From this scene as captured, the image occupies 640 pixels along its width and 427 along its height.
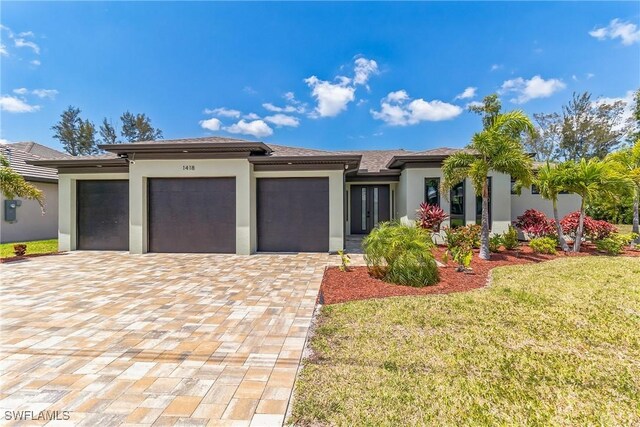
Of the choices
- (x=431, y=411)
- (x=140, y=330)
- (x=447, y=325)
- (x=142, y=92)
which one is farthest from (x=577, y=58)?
(x=142, y=92)

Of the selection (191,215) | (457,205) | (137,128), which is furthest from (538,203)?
(137,128)

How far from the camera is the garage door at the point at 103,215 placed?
10930 millimetres

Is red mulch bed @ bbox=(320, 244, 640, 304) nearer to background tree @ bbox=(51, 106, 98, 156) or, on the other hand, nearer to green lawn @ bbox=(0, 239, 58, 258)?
green lawn @ bbox=(0, 239, 58, 258)

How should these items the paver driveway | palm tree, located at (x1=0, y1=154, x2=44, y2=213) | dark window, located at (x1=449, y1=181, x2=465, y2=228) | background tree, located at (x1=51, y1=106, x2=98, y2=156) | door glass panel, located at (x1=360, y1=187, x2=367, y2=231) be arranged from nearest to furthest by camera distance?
the paver driveway
palm tree, located at (x1=0, y1=154, x2=44, y2=213)
dark window, located at (x1=449, y1=181, x2=465, y2=228)
door glass panel, located at (x1=360, y1=187, x2=367, y2=231)
background tree, located at (x1=51, y1=106, x2=98, y2=156)

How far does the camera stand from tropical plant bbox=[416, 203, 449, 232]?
10.7m

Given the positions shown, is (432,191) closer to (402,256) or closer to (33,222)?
(402,256)

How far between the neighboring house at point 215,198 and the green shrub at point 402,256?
3.70m

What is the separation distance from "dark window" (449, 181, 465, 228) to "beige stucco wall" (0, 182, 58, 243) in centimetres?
1935

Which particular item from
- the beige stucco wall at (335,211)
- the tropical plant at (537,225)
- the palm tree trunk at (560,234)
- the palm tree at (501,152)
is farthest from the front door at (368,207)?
the palm tree trunk at (560,234)

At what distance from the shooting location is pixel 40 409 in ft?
7.94

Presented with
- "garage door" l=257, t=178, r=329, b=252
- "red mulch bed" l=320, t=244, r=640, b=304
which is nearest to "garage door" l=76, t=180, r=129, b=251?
"garage door" l=257, t=178, r=329, b=252

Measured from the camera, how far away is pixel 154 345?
3557 mm

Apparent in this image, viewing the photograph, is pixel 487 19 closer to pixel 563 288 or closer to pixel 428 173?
pixel 428 173

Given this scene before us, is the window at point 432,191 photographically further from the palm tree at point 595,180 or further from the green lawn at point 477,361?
the green lawn at point 477,361
